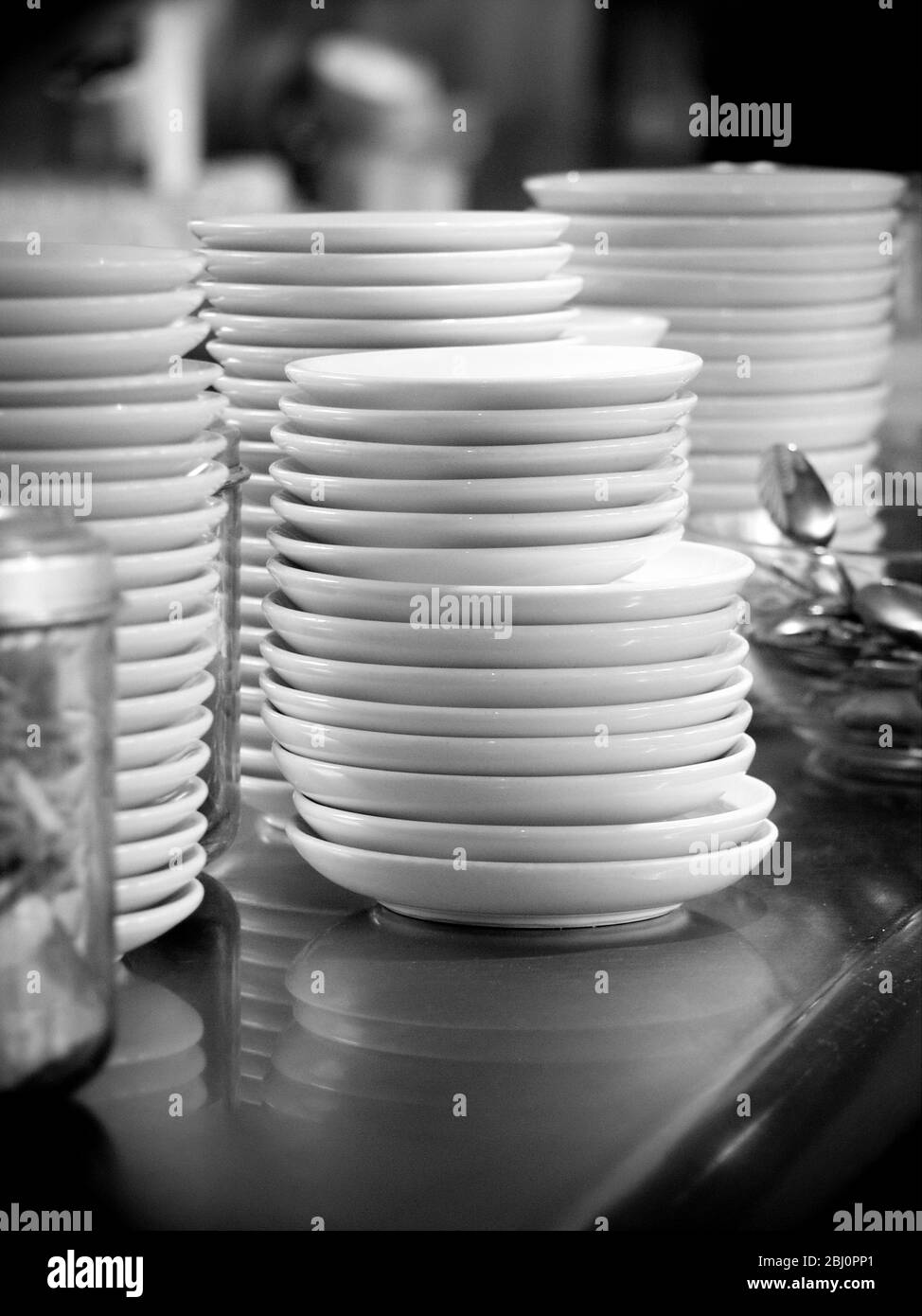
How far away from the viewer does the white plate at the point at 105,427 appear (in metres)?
0.71

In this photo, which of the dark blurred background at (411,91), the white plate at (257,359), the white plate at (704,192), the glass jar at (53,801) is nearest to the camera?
the glass jar at (53,801)

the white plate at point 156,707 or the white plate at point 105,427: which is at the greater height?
the white plate at point 105,427

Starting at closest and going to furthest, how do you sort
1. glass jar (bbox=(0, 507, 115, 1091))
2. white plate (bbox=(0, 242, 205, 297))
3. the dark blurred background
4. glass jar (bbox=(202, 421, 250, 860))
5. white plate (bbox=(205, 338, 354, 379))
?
glass jar (bbox=(0, 507, 115, 1091))
white plate (bbox=(0, 242, 205, 297))
glass jar (bbox=(202, 421, 250, 860))
white plate (bbox=(205, 338, 354, 379))
the dark blurred background

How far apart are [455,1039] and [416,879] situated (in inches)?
4.0

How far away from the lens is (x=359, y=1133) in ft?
2.08

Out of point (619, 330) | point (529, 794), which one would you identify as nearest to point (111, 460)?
point (529, 794)

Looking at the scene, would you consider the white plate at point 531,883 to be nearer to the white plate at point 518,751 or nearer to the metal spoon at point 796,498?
the white plate at point 518,751

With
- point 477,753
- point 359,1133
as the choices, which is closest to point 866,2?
point 477,753

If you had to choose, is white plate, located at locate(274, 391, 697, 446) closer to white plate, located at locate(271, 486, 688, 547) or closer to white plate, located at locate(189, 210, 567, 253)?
white plate, located at locate(271, 486, 688, 547)

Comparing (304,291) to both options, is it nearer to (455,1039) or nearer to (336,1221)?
(455,1039)

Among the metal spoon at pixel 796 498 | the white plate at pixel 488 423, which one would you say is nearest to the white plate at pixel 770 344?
the metal spoon at pixel 796 498

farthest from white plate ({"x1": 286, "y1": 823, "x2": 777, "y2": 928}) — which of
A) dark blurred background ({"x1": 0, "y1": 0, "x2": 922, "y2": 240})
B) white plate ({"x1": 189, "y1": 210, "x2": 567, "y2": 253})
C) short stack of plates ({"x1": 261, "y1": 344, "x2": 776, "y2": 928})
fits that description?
dark blurred background ({"x1": 0, "y1": 0, "x2": 922, "y2": 240})

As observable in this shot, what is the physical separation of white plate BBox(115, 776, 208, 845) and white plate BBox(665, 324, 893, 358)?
2.30 ft

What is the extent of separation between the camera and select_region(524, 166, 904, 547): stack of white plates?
1.31 m
